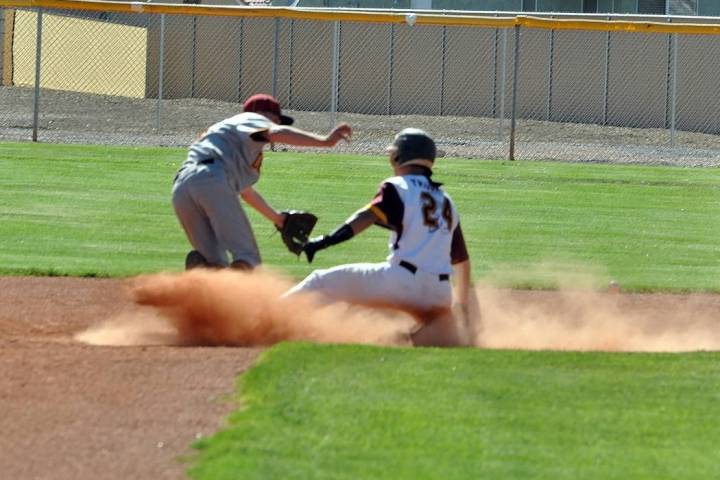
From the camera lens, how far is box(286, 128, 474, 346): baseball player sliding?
8.05m

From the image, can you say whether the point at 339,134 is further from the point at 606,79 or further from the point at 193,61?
the point at 193,61

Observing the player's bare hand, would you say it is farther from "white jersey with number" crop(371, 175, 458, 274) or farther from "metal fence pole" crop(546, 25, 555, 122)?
"metal fence pole" crop(546, 25, 555, 122)

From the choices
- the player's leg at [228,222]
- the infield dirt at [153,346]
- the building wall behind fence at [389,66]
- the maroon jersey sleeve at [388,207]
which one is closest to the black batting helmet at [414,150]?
the maroon jersey sleeve at [388,207]

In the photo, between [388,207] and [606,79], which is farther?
[606,79]

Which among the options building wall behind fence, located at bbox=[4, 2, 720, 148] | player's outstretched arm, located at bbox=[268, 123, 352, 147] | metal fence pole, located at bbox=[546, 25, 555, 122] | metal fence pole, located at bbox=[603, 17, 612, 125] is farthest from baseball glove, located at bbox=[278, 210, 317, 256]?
metal fence pole, located at bbox=[546, 25, 555, 122]

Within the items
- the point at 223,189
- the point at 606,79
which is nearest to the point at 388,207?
the point at 223,189

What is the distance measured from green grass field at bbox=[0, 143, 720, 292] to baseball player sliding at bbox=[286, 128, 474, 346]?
142 inches

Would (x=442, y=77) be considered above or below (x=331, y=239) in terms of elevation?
above

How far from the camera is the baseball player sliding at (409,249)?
8055 millimetres

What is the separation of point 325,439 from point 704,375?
2589mm

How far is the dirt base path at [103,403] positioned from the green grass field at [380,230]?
3808 mm

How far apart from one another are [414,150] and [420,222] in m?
0.47

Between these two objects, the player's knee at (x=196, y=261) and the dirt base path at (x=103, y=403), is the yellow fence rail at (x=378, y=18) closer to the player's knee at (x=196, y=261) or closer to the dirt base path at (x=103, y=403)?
the player's knee at (x=196, y=261)

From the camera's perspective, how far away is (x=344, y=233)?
8.01m
